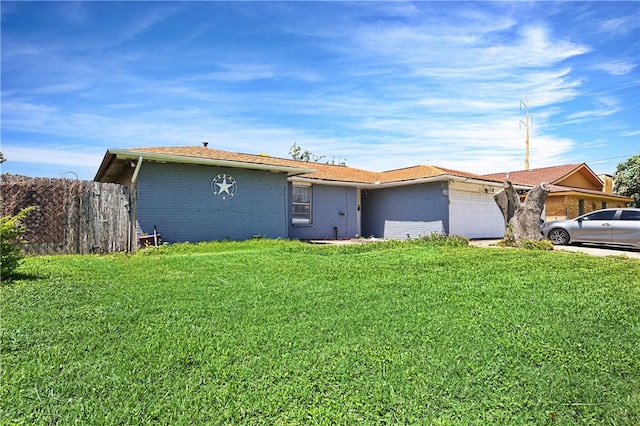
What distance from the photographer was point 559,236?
505 inches

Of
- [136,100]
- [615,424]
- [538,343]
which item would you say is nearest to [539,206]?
[538,343]

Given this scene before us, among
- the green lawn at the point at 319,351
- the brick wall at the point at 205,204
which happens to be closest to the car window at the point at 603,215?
the green lawn at the point at 319,351

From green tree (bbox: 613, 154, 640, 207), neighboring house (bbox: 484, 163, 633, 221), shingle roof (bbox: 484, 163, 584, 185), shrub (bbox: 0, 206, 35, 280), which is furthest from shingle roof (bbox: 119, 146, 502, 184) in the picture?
green tree (bbox: 613, 154, 640, 207)

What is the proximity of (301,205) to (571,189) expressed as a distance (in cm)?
1761

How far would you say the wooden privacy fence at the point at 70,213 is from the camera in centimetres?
899

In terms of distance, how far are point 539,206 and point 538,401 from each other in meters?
10.9

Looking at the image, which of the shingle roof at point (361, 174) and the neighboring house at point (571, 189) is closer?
the shingle roof at point (361, 174)

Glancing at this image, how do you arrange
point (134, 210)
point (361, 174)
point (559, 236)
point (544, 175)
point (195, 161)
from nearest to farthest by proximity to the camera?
point (134, 210), point (195, 161), point (559, 236), point (361, 174), point (544, 175)

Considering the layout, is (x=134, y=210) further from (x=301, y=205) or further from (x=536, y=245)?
(x=536, y=245)

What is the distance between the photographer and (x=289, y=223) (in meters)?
14.8

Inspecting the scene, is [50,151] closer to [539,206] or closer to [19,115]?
[19,115]

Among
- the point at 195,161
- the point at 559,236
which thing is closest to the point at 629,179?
the point at 559,236

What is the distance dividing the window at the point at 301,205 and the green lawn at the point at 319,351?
9551mm

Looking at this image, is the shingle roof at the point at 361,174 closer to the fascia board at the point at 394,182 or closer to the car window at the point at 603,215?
the fascia board at the point at 394,182
